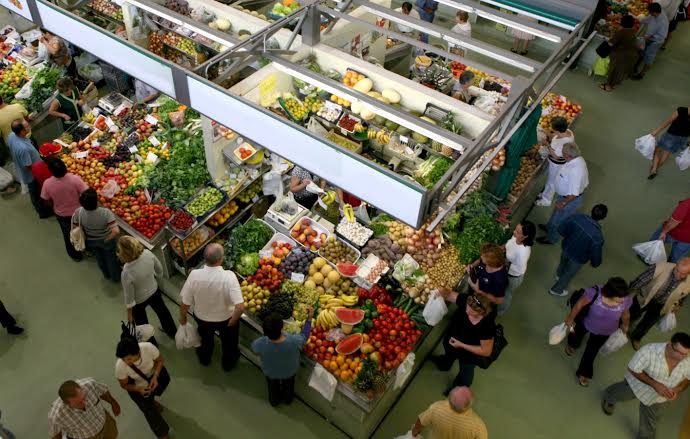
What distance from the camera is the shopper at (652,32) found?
32.6 ft

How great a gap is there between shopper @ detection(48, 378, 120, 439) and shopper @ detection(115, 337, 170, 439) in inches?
7.7

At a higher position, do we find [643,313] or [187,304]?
[187,304]

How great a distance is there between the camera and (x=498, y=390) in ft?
19.6

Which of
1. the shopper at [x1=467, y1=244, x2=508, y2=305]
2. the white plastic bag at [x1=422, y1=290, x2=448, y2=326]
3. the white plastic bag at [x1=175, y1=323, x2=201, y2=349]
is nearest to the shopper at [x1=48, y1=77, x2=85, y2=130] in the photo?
the white plastic bag at [x1=175, y1=323, x2=201, y2=349]

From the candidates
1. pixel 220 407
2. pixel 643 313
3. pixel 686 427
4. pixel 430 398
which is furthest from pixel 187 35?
pixel 686 427

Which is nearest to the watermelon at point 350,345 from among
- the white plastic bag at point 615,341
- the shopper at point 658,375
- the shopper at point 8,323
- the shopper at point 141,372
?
the shopper at point 141,372

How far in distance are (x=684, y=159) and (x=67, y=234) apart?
26.5ft

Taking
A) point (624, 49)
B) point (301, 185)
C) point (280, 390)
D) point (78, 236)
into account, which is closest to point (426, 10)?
point (624, 49)

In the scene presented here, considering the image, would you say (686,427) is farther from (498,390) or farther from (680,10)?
(680,10)

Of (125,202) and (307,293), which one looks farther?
(125,202)

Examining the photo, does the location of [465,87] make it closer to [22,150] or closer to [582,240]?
[582,240]

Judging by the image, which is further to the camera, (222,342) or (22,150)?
(22,150)

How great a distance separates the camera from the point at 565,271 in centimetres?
664

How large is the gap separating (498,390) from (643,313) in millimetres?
2003
